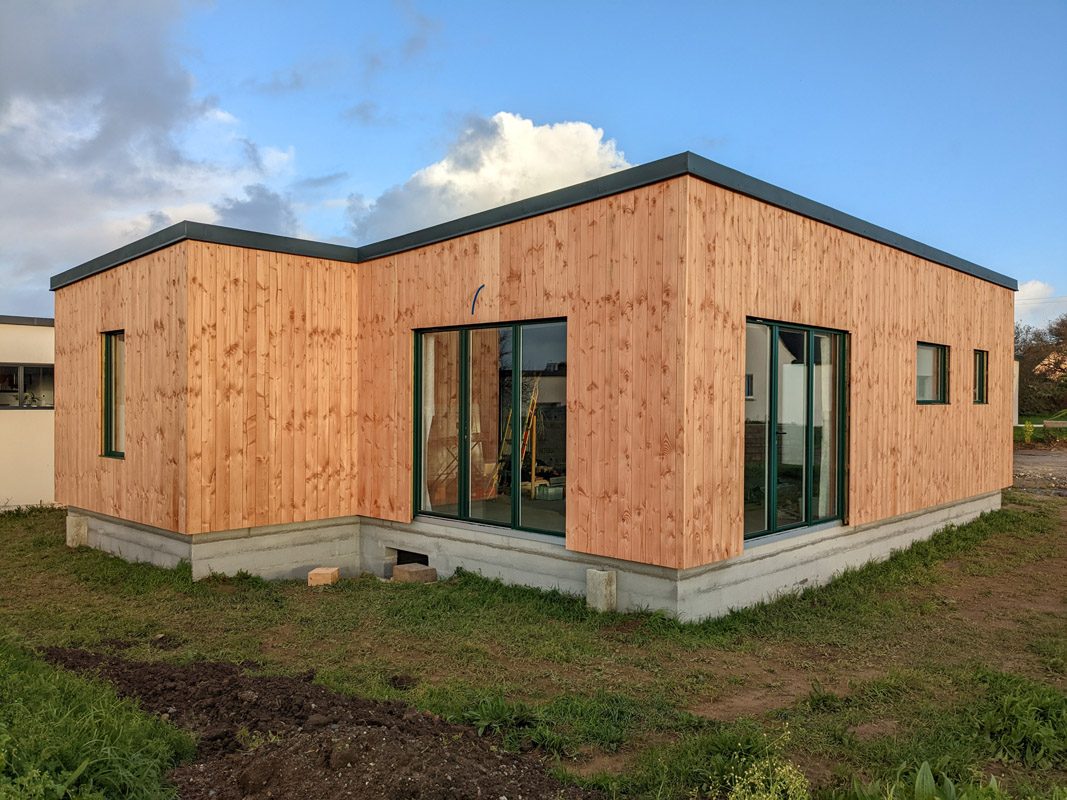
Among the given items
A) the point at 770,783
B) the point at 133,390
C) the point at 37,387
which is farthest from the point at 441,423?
the point at 37,387

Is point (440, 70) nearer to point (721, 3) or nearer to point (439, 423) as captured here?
point (721, 3)

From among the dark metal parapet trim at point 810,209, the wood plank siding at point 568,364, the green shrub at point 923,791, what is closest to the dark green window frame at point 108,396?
the wood plank siding at point 568,364

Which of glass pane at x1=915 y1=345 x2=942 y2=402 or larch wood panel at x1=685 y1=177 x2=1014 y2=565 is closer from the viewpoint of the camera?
larch wood panel at x1=685 y1=177 x2=1014 y2=565

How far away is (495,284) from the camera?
7715 mm

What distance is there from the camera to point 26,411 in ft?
44.8

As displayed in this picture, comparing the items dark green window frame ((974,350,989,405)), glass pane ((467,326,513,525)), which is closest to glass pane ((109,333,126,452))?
glass pane ((467,326,513,525))

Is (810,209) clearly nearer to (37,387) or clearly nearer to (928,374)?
(928,374)

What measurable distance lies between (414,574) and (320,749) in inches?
186

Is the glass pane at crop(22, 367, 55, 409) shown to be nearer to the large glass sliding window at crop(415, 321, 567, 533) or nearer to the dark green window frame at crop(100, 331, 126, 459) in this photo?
the dark green window frame at crop(100, 331, 126, 459)

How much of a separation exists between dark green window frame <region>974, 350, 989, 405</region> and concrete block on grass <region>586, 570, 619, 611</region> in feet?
27.4

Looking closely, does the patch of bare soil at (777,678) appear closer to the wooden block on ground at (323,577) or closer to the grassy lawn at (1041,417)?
the wooden block on ground at (323,577)

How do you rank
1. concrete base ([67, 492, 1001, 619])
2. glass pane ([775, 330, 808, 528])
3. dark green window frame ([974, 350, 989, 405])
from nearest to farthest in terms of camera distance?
concrete base ([67, 492, 1001, 619]) → glass pane ([775, 330, 808, 528]) → dark green window frame ([974, 350, 989, 405])

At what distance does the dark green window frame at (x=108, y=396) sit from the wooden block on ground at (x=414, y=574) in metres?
4.27

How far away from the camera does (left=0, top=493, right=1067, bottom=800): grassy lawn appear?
3861mm
